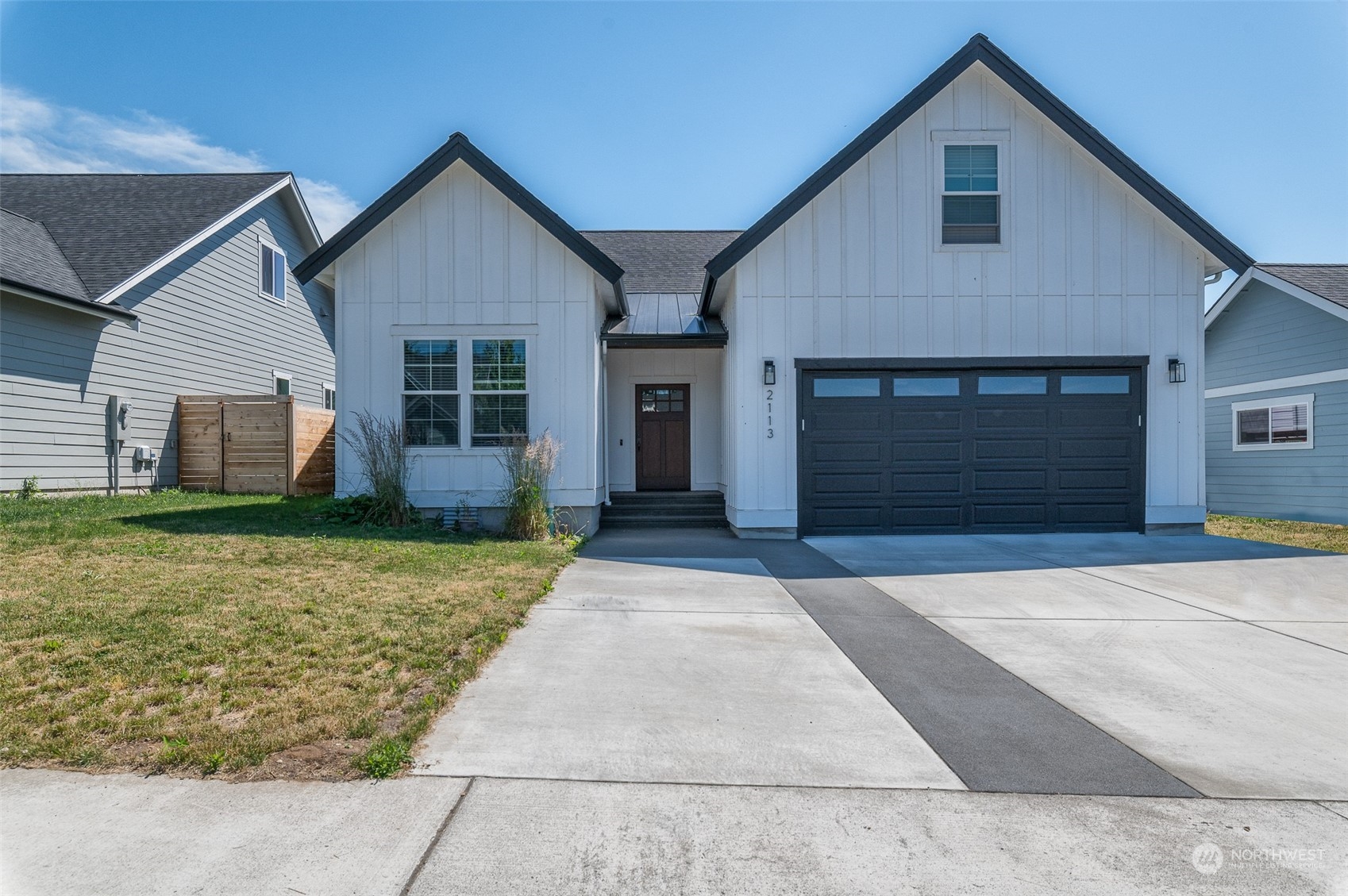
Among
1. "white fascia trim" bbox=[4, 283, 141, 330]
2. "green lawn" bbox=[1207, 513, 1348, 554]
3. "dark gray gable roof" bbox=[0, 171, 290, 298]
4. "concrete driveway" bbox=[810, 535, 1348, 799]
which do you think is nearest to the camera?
"concrete driveway" bbox=[810, 535, 1348, 799]

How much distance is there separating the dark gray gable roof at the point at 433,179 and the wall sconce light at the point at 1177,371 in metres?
7.94

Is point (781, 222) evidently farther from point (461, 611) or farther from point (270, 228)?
point (270, 228)

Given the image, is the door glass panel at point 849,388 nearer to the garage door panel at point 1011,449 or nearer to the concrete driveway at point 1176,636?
the garage door panel at point 1011,449

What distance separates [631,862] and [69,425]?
13154 millimetres

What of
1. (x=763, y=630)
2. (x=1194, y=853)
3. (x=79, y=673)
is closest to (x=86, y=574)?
(x=79, y=673)

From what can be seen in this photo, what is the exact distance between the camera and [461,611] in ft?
17.4

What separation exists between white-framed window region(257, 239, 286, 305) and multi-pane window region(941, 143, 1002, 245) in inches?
555

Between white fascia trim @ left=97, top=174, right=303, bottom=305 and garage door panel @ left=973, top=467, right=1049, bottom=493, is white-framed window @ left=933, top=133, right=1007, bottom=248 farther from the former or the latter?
white fascia trim @ left=97, top=174, right=303, bottom=305

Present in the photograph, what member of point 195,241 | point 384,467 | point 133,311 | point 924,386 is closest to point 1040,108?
point 924,386

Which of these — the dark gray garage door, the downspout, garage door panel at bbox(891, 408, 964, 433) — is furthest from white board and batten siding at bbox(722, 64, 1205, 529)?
the downspout

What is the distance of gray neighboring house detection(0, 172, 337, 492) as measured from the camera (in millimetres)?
10969

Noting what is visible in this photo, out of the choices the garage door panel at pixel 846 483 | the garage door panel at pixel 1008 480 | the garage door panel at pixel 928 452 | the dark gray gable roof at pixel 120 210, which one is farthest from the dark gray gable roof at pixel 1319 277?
the dark gray gable roof at pixel 120 210

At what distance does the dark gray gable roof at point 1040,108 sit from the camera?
991 cm

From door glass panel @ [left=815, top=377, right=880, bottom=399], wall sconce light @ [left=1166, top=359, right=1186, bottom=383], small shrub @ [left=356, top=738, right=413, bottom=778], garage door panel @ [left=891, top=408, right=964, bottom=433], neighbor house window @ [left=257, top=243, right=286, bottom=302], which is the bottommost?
small shrub @ [left=356, top=738, right=413, bottom=778]
